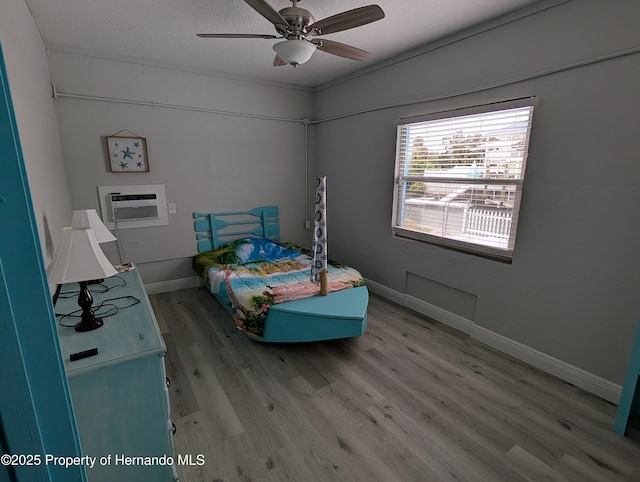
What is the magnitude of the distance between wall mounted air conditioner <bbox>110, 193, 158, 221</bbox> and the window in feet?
8.93

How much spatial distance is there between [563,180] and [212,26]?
2.81 m

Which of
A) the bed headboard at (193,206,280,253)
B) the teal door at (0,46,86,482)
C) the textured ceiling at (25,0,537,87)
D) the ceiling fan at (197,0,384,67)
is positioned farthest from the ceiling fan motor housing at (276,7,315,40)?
the bed headboard at (193,206,280,253)

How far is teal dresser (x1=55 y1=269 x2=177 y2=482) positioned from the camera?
1.16 metres

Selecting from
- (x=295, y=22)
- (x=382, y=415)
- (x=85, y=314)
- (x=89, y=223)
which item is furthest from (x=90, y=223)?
(x=382, y=415)

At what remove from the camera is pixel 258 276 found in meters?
3.12

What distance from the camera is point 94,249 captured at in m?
1.34

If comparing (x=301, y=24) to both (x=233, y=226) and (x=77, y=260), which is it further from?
(x=233, y=226)

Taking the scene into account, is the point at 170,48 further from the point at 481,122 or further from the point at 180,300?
the point at 481,122

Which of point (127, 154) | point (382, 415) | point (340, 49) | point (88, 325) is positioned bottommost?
point (382, 415)

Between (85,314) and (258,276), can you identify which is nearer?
(85,314)

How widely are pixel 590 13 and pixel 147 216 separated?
13.4ft

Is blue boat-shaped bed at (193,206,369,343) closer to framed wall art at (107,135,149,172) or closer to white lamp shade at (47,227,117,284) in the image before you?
framed wall art at (107,135,149,172)

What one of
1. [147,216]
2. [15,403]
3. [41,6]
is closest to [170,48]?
[41,6]

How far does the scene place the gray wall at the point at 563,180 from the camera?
1.86 metres
